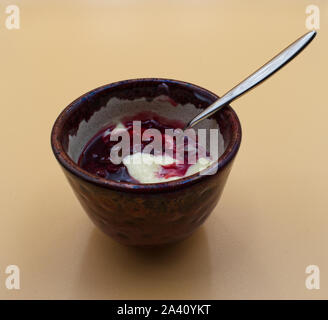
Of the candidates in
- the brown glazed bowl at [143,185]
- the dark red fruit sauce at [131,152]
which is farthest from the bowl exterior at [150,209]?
the dark red fruit sauce at [131,152]

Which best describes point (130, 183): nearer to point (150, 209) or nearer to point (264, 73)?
point (150, 209)

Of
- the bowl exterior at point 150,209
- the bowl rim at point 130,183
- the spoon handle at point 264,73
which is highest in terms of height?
the spoon handle at point 264,73

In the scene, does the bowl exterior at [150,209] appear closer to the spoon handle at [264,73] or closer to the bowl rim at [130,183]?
the bowl rim at [130,183]

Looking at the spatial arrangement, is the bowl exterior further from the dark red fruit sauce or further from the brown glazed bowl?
the dark red fruit sauce

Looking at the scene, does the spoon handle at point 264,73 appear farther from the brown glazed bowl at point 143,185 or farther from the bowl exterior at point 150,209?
the bowl exterior at point 150,209

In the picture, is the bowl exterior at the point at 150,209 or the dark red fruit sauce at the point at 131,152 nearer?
the bowl exterior at the point at 150,209

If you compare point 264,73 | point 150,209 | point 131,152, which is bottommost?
point 150,209

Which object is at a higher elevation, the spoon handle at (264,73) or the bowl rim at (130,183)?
the spoon handle at (264,73)

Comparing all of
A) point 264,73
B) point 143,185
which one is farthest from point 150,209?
point 264,73
